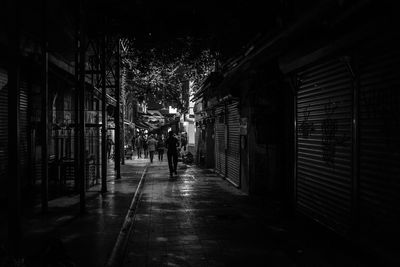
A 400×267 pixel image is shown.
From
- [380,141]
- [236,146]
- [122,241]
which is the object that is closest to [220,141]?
[236,146]

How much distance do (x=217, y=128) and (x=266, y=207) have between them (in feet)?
31.0

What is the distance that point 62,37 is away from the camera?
48.1 ft

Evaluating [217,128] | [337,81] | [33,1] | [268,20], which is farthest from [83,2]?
[217,128]

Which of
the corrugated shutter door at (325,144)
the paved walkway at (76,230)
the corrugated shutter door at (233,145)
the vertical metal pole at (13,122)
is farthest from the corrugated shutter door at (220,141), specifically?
the vertical metal pole at (13,122)

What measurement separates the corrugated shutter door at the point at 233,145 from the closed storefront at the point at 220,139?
103 cm

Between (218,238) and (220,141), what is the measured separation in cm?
1200

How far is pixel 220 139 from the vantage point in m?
19.9

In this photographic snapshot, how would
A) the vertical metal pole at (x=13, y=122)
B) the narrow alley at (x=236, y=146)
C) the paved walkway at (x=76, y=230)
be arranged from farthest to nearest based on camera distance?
the narrow alley at (x=236, y=146) → the vertical metal pole at (x=13, y=122) → the paved walkway at (x=76, y=230)

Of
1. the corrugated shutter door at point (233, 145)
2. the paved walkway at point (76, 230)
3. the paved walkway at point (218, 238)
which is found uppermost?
the corrugated shutter door at point (233, 145)

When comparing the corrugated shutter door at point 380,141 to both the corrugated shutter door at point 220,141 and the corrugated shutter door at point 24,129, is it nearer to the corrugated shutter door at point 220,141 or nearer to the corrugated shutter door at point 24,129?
the corrugated shutter door at point 24,129

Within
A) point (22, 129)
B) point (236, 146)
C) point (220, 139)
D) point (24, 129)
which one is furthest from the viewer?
point (220, 139)

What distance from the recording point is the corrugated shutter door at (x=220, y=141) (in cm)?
1901

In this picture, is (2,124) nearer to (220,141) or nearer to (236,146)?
A: (236,146)

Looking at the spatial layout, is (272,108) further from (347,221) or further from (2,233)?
(2,233)
